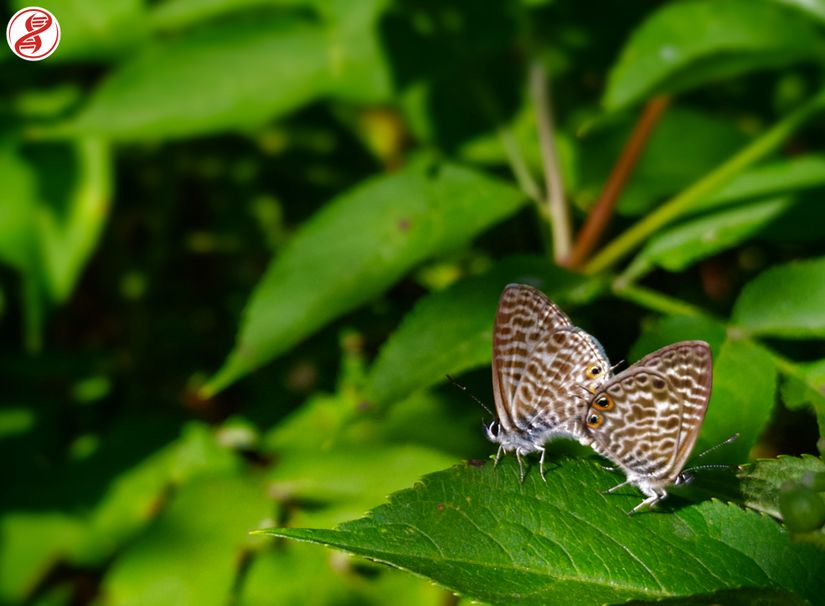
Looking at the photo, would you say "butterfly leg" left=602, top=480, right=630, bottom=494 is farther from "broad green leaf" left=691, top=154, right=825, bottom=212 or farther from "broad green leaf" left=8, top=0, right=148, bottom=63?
"broad green leaf" left=8, top=0, right=148, bottom=63

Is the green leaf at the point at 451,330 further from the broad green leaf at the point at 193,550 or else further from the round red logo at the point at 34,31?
the round red logo at the point at 34,31

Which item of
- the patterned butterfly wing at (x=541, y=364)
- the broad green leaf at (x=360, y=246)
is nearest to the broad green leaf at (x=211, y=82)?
the broad green leaf at (x=360, y=246)

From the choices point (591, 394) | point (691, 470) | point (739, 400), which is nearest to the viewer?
point (691, 470)

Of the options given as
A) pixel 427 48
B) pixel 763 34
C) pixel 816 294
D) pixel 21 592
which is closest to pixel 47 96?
pixel 427 48

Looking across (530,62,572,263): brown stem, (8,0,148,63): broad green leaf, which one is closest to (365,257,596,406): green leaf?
(530,62,572,263): brown stem

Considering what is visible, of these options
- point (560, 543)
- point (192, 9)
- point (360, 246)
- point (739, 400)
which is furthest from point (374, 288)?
point (192, 9)

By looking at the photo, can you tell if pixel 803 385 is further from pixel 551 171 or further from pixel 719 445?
pixel 551 171
